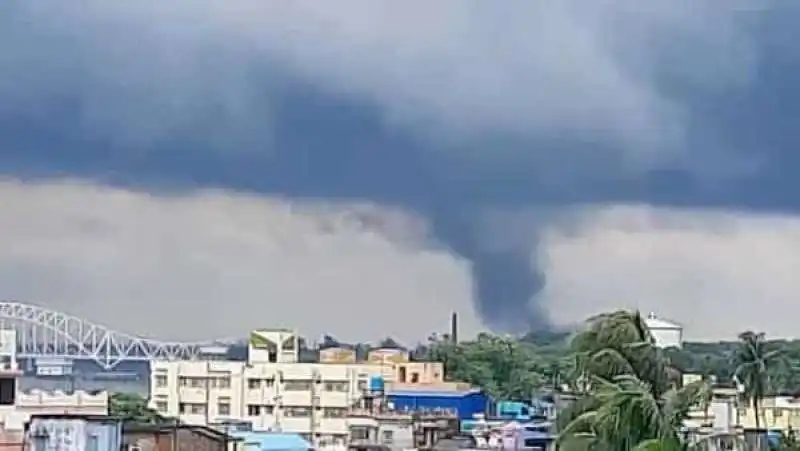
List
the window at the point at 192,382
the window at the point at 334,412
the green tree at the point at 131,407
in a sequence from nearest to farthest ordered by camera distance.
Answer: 1. the green tree at the point at 131,407
2. the window at the point at 334,412
3. the window at the point at 192,382

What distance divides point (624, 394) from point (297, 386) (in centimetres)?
5562

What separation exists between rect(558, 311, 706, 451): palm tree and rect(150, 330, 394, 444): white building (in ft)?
145

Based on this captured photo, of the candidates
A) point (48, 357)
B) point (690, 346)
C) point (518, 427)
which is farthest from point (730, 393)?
point (48, 357)

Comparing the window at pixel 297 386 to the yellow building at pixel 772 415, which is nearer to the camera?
the yellow building at pixel 772 415

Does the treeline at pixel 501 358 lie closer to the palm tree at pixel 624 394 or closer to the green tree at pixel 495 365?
the green tree at pixel 495 365

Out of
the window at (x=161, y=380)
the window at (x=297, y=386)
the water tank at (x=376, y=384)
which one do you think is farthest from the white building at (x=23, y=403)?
the water tank at (x=376, y=384)

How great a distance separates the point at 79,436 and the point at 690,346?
2359 inches

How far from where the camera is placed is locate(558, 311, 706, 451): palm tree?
93.4ft

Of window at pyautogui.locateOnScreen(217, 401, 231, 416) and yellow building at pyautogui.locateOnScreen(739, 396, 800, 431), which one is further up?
window at pyautogui.locateOnScreen(217, 401, 231, 416)

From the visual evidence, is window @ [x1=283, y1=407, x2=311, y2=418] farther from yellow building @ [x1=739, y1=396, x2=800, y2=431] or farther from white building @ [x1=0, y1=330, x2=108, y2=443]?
yellow building @ [x1=739, y1=396, x2=800, y2=431]

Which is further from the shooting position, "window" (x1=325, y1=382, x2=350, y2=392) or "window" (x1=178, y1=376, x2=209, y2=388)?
"window" (x1=178, y1=376, x2=209, y2=388)

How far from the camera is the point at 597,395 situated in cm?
3153

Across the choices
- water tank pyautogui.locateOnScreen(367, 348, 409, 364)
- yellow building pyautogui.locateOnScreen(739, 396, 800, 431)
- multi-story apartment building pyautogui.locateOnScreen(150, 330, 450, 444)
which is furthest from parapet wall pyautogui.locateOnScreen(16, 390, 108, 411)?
yellow building pyautogui.locateOnScreen(739, 396, 800, 431)

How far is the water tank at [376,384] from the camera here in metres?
81.1
